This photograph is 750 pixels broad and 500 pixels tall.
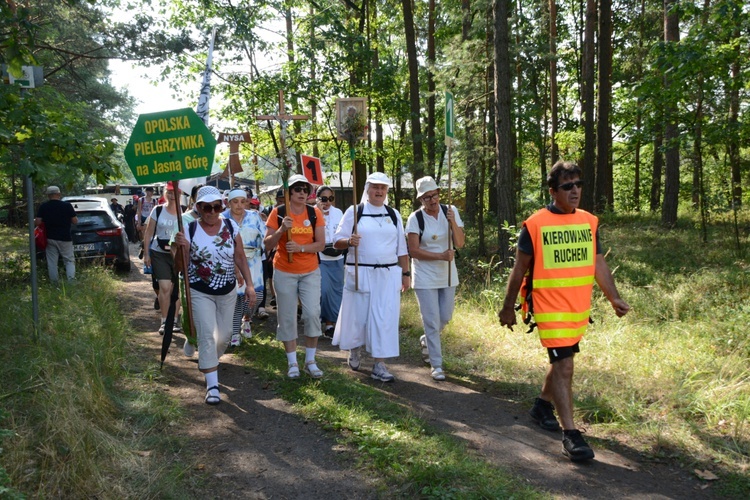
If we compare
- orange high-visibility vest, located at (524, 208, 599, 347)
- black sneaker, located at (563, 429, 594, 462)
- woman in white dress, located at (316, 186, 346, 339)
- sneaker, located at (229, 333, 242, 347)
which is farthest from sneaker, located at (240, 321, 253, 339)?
black sneaker, located at (563, 429, 594, 462)

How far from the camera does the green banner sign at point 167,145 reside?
643cm

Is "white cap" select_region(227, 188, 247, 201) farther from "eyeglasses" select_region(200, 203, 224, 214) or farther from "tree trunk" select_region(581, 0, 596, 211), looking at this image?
"tree trunk" select_region(581, 0, 596, 211)

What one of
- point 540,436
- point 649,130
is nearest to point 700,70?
point 649,130

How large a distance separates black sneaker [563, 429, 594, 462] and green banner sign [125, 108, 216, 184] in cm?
417

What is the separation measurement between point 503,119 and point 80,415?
359 inches

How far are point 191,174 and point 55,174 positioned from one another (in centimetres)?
160

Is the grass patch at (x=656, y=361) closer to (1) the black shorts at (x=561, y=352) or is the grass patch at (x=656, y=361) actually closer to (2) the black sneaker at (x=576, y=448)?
(2) the black sneaker at (x=576, y=448)

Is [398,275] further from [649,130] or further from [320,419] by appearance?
[649,130]

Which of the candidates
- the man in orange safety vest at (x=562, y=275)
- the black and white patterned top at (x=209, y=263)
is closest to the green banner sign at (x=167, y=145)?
the black and white patterned top at (x=209, y=263)

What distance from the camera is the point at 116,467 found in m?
4.14

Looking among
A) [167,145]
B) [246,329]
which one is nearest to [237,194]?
[246,329]

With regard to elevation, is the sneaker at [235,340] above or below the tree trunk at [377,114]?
below

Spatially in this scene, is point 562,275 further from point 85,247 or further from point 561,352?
point 85,247

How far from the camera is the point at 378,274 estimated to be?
6.77 m
